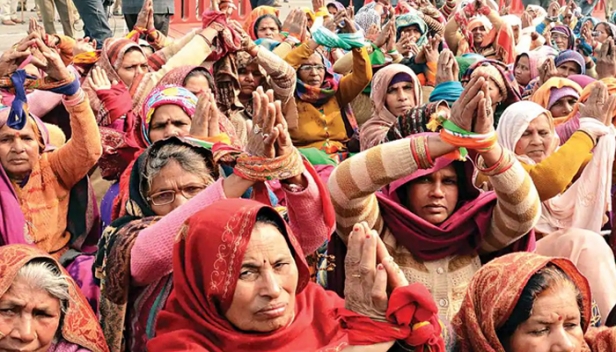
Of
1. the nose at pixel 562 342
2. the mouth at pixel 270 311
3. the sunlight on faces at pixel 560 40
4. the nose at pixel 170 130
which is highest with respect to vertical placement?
the mouth at pixel 270 311

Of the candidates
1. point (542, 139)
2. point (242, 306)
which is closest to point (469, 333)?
point (242, 306)

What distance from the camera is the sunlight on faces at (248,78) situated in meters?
5.72

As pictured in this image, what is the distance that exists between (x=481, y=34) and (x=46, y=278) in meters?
7.33

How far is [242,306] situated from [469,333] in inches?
29.1

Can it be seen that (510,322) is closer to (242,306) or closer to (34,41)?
(242,306)

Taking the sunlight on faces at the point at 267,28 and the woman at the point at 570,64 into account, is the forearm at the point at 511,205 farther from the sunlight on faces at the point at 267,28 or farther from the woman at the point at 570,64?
the sunlight on faces at the point at 267,28

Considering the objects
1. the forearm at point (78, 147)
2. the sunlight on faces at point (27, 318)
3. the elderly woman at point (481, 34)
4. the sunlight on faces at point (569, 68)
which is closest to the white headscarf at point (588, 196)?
the forearm at point (78, 147)

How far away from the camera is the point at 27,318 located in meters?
2.68

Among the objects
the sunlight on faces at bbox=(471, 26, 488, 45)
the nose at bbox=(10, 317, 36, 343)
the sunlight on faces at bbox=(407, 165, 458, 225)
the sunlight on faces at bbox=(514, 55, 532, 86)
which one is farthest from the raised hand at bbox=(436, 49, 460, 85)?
the sunlight on faces at bbox=(471, 26, 488, 45)

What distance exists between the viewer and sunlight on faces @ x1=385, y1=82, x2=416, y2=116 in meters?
5.65

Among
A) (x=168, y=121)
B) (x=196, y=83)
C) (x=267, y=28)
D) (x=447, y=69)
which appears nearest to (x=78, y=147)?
(x=168, y=121)

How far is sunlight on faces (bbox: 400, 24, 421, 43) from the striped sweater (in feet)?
18.0

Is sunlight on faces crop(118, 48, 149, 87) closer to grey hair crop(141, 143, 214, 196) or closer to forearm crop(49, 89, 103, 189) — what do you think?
forearm crop(49, 89, 103, 189)

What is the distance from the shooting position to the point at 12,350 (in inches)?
104
